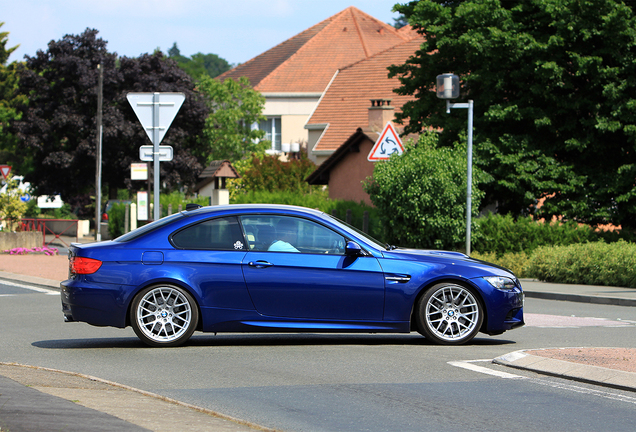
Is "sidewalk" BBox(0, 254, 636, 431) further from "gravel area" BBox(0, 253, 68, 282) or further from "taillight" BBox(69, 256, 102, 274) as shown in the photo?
"gravel area" BBox(0, 253, 68, 282)

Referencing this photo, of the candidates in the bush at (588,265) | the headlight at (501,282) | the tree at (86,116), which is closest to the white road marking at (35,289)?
the headlight at (501,282)

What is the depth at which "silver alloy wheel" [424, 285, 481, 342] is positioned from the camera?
9312 millimetres

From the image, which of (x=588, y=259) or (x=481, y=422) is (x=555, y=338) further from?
(x=588, y=259)

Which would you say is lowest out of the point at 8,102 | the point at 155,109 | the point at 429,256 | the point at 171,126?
the point at 429,256

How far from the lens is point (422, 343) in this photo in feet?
32.0

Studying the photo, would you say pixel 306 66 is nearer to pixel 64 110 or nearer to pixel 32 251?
pixel 64 110

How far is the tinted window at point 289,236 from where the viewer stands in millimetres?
9258

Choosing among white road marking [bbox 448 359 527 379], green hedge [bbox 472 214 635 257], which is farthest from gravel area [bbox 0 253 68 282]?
white road marking [bbox 448 359 527 379]

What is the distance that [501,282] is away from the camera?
31.0ft

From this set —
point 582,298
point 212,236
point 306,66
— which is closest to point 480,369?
point 212,236

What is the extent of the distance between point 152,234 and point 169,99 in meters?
5.91

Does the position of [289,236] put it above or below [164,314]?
above

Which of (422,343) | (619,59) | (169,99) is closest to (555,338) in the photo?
(422,343)

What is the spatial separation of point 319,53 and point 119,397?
56051 mm
